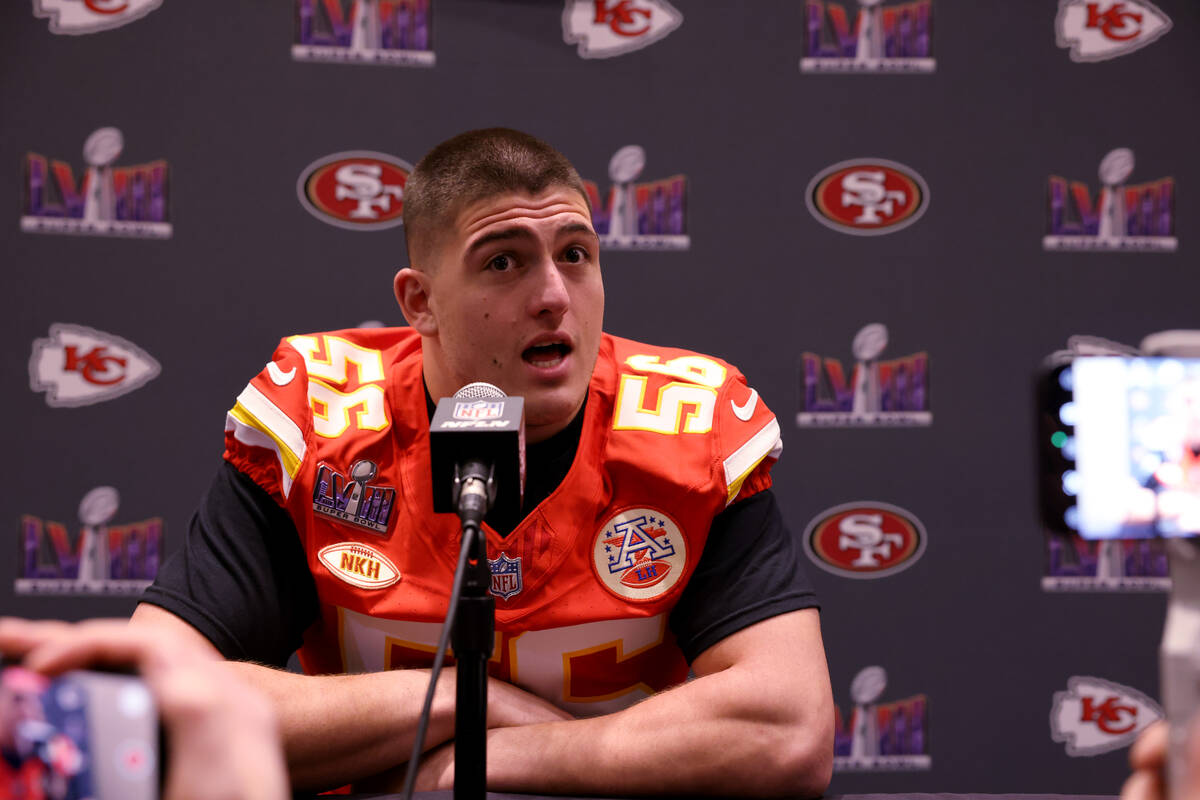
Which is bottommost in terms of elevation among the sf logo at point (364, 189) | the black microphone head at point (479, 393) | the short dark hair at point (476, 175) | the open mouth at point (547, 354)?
the black microphone head at point (479, 393)

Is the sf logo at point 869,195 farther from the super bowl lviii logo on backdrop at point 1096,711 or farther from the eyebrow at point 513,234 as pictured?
the super bowl lviii logo on backdrop at point 1096,711

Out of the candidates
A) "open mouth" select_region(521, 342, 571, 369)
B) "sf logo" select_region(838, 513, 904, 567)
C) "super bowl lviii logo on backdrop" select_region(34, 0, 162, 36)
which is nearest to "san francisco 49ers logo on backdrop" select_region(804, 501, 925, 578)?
"sf logo" select_region(838, 513, 904, 567)

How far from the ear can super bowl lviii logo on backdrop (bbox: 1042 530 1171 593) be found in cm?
183

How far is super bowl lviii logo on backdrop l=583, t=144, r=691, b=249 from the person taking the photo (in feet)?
8.41

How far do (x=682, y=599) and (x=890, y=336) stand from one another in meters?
1.29

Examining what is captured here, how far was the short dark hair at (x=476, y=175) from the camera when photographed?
5.27 ft

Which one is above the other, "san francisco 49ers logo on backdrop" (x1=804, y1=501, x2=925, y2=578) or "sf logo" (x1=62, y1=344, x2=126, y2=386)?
"sf logo" (x1=62, y1=344, x2=126, y2=386)

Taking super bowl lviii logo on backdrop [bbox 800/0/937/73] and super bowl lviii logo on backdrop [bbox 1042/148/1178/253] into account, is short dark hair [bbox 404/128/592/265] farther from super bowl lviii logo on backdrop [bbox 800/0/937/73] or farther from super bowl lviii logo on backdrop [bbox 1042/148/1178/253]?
super bowl lviii logo on backdrop [bbox 1042/148/1178/253]

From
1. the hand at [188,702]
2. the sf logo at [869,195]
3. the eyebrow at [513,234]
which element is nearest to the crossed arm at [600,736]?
the eyebrow at [513,234]

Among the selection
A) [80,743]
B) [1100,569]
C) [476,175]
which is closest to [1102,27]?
[1100,569]

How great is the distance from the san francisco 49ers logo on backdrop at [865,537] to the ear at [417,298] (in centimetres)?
131

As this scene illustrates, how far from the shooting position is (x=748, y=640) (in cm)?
146

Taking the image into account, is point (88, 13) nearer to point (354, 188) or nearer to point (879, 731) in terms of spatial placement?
point (354, 188)

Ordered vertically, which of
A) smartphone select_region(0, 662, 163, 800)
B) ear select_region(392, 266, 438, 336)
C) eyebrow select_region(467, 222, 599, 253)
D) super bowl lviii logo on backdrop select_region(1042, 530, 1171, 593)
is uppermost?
eyebrow select_region(467, 222, 599, 253)
